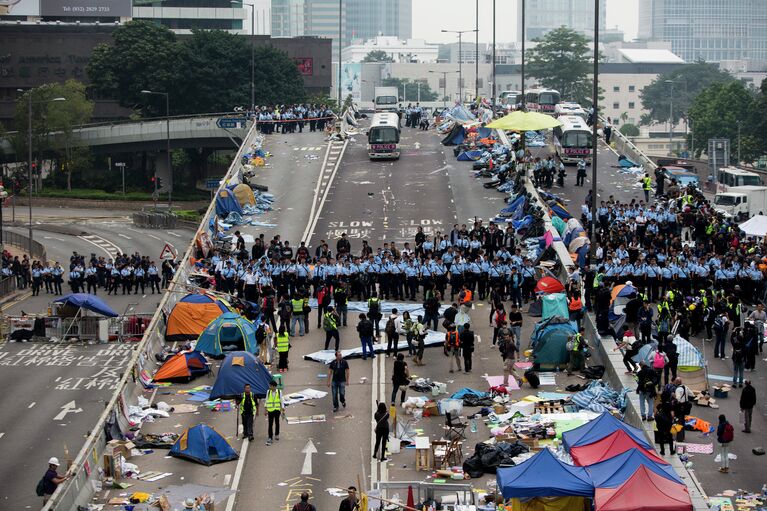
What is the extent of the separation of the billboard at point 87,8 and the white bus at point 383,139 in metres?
80.6

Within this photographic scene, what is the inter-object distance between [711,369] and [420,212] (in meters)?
23.5

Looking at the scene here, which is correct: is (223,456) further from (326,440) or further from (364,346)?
(364,346)

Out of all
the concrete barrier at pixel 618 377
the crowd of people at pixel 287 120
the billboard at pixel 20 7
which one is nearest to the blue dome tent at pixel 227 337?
the concrete barrier at pixel 618 377

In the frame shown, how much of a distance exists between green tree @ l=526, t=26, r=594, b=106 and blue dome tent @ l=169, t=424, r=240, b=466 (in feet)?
446

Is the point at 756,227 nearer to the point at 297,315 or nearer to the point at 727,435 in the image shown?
the point at 297,315

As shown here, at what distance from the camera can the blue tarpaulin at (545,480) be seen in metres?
23.8

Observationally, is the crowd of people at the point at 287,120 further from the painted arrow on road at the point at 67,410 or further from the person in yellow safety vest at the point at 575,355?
the person in yellow safety vest at the point at 575,355

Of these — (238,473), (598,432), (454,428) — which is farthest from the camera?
(454,428)

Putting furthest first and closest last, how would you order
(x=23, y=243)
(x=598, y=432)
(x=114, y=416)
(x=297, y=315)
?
(x=23, y=243), (x=297, y=315), (x=114, y=416), (x=598, y=432)

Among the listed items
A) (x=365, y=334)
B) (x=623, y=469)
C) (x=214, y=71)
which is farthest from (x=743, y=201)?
(x=214, y=71)

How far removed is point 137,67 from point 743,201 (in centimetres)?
6251

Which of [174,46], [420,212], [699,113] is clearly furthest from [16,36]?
[420,212]

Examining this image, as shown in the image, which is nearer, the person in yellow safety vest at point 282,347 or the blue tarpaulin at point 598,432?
the blue tarpaulin at point 598,432

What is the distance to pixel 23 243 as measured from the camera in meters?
80.6
